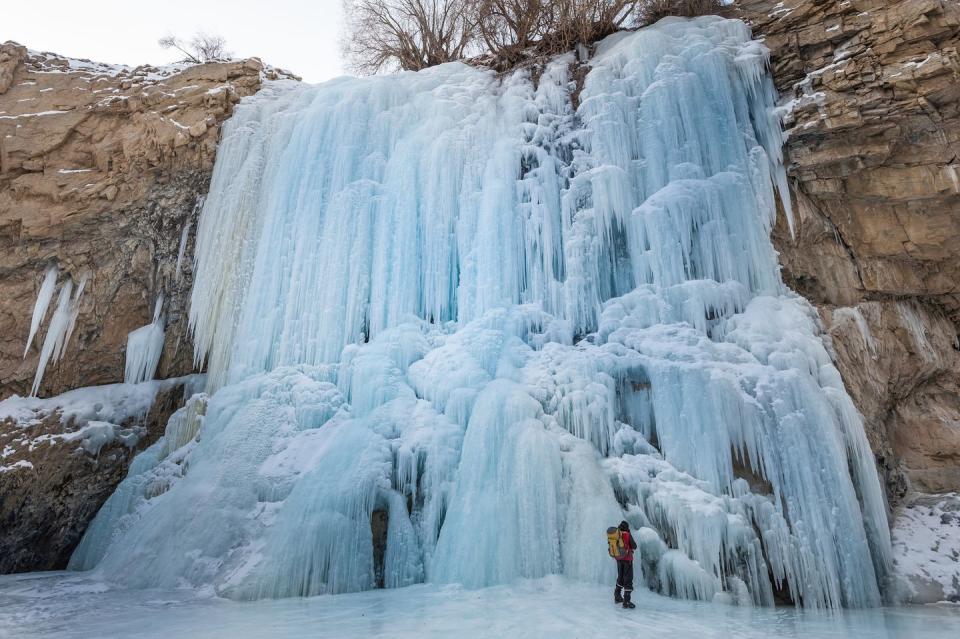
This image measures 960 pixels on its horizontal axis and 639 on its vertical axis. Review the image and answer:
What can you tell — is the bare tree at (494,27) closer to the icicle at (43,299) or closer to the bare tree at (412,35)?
the bare tree at (412,35)

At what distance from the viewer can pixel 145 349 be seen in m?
8.52

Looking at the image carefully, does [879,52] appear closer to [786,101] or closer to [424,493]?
[786,101]

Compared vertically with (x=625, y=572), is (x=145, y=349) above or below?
above

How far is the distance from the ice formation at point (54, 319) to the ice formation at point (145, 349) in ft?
2.68

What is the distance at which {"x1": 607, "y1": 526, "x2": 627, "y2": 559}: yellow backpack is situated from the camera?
4.46 metres

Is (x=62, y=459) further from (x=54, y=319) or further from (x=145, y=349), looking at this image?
(x=54, y=319)

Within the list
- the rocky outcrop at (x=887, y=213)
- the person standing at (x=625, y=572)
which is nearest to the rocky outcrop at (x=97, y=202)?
the person standing at (x=625, y=572)

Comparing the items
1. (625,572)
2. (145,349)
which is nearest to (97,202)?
(145,349)

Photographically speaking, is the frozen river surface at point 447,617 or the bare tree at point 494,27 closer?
the frozen river surface at point 447,617

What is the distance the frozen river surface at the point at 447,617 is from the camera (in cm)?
368

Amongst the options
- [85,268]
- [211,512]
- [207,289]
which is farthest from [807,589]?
[85,268]

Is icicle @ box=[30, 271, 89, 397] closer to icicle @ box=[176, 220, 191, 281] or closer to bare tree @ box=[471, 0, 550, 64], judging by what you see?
icicle @ box=[176, 220, 191, 281]

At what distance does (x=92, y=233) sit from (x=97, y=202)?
0.48m

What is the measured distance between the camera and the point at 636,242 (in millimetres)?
7055
